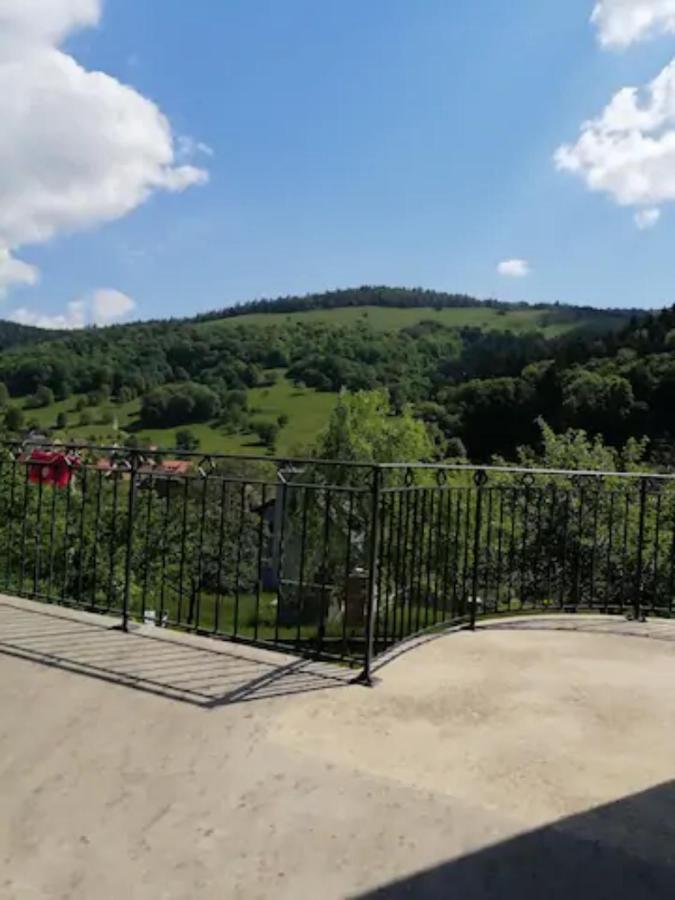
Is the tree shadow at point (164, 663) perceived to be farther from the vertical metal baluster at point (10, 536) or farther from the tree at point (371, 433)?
the tree at point (371, 433)

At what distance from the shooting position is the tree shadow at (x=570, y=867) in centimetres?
224

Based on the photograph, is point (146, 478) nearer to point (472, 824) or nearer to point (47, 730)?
point (47, 730)

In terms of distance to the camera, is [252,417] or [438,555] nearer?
[438,555]

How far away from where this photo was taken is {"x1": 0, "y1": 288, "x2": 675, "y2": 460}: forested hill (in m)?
37.7

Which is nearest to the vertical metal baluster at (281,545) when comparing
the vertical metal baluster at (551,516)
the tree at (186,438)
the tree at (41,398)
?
the vertical metal baluster at (551,516)

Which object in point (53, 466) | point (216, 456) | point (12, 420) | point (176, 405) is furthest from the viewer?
point (176, 405)

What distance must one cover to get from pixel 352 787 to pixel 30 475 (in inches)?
180

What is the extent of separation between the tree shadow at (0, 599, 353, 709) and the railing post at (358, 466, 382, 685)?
0.36 ft

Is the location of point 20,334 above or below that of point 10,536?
above

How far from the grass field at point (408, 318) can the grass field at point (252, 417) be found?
14.6 m

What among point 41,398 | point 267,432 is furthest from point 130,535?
point 41,398

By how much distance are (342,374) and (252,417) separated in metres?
8.32

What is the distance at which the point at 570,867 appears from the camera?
93.0 inches

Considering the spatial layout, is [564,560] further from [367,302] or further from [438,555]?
[367,302]
